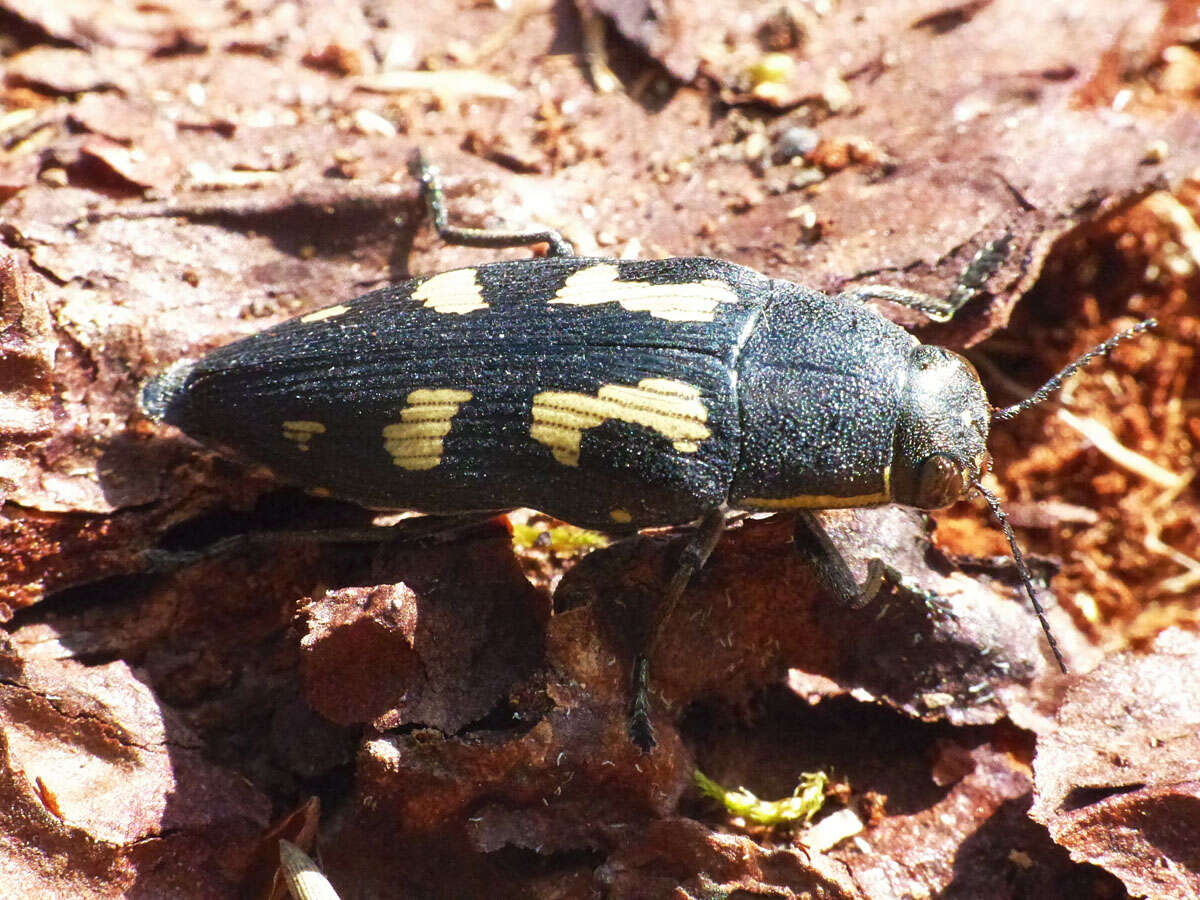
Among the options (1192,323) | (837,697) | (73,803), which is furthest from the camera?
(1192,323)

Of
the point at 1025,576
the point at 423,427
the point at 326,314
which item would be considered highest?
the point at 326,314

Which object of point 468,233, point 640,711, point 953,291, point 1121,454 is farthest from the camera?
point 1121,454

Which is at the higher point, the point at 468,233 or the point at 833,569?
the point at 468,233

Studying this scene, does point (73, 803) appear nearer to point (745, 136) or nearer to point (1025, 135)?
point (745, 136)

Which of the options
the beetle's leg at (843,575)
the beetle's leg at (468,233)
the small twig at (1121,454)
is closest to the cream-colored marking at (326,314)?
the beetle's leg at (468,233)

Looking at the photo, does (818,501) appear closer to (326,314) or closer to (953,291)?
(953,291)

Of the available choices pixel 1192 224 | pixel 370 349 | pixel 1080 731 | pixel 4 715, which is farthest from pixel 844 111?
pixel 4 715

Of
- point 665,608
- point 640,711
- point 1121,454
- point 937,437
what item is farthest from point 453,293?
point 1121,454

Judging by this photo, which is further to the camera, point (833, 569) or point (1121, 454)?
point (1121, 454)
